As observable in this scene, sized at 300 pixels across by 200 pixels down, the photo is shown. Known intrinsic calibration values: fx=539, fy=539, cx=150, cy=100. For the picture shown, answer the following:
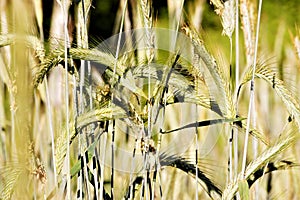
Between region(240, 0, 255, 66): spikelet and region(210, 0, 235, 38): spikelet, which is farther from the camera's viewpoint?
region(240, 0, 255, 66): spikelet

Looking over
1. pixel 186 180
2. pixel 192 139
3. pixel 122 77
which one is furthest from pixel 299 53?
pixel 186 180

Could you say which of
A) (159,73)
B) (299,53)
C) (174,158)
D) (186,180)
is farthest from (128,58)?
(186,180)

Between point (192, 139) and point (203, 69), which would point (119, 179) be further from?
point (203, 69)

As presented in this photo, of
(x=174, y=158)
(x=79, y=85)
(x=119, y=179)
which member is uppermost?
(x=79, y=85)

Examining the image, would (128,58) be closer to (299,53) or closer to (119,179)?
(299,53)

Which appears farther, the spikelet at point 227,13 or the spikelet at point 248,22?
the spikelet at point 248,22

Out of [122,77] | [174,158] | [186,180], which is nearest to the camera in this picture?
[122,77]

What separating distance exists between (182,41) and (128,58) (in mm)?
92

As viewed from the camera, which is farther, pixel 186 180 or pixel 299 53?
pixel 186 180

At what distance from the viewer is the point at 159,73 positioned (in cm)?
74

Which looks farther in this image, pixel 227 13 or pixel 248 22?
pixel 248 22

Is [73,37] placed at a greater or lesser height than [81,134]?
greater

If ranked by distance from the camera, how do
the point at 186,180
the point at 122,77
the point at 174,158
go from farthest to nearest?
the point at 186,180 → the point at 174,158 → the point at 122,77

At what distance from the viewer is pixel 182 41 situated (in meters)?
0.72
